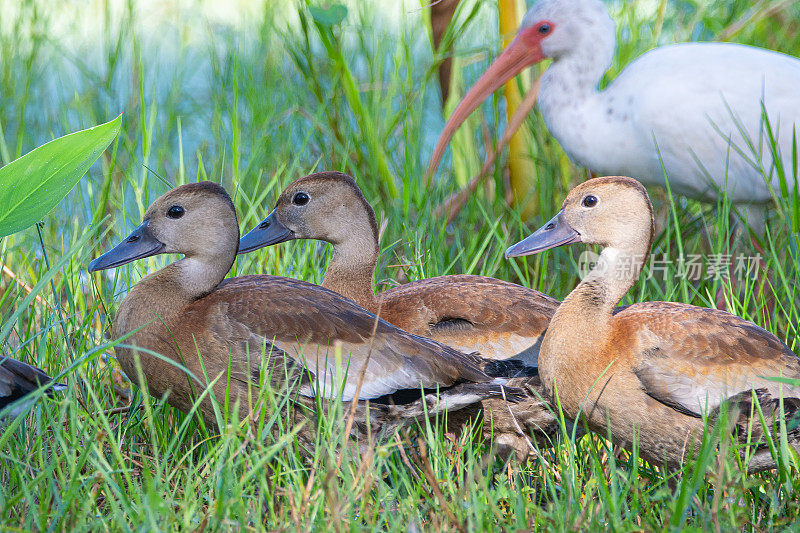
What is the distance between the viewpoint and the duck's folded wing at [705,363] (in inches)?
106

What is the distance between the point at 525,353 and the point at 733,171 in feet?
5.53

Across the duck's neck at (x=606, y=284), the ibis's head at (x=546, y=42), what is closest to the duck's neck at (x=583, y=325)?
the duck's neck at (x=606, y=284)

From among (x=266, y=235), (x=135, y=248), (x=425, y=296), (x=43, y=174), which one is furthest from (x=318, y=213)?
(x=43, y=174)

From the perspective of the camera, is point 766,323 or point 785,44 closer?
point 766,323

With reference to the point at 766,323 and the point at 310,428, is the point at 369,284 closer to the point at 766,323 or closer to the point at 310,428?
the point at 310,428

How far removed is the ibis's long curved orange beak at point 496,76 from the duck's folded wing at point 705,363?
229 cm

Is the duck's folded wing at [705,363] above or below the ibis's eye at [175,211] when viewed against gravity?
below

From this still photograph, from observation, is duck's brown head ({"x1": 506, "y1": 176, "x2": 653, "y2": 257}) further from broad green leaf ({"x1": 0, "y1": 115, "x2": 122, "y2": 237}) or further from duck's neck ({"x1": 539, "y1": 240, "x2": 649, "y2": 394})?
broad green leaf ({"x1": 0, "y1": 115, "x2": 122, "y2": 237})

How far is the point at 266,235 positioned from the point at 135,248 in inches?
22.8

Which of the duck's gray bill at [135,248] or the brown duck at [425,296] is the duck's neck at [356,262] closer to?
the brown duck at [425,296]

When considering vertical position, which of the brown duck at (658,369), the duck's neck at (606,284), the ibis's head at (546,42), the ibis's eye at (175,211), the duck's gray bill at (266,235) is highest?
the ibis's head at (546,42)

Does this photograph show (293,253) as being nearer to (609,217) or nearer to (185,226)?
(185,226)

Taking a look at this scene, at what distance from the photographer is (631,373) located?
277 cm

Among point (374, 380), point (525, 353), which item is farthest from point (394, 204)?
point (374, 380)
